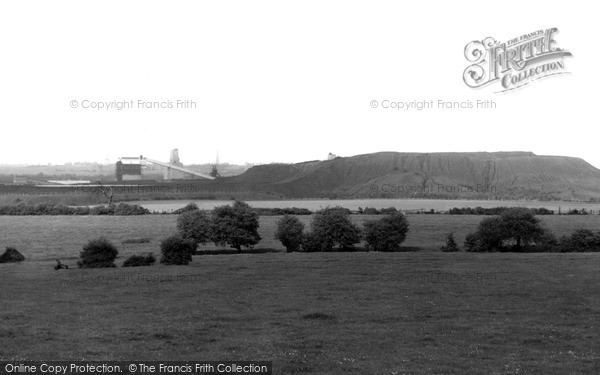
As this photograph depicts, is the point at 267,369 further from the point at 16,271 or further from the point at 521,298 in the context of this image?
the point at 16,271

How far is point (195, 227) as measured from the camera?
76750 millimetres

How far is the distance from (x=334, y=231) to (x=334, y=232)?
0.16 m

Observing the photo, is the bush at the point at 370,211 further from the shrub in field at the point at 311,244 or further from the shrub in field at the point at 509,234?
the shrub in field at the point at 311,244

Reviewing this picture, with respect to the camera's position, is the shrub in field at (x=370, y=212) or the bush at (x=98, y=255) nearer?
the bush at (x=98, y=255)

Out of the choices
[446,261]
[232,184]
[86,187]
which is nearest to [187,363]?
[446,261]

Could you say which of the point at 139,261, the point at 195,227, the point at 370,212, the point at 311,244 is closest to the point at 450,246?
the point at 311,244

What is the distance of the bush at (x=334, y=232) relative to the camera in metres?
75.8

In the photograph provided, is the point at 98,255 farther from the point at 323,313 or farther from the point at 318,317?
the point at 318,317

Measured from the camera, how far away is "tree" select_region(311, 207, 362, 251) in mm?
75812

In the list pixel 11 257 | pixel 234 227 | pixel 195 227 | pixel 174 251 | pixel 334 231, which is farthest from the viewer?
pixel 195 227

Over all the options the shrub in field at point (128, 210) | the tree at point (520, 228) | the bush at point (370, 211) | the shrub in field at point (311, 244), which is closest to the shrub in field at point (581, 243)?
the tree at point (520, 228)

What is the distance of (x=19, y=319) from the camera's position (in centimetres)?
3036

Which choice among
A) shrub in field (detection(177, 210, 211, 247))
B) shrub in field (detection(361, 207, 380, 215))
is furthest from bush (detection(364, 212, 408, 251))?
shrub in field (detection(361, 207, 380, 215))

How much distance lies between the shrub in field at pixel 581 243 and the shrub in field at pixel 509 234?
218 centimetres
